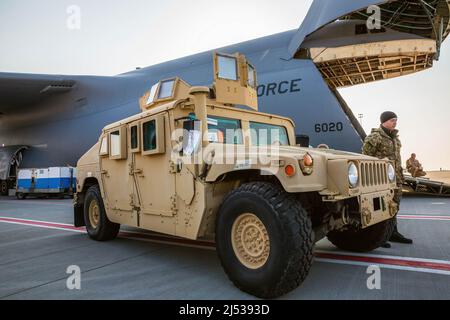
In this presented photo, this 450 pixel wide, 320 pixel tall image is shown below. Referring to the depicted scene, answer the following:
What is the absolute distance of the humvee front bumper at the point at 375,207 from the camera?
10.6 ft

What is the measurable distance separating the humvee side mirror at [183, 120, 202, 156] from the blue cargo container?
1391 cm

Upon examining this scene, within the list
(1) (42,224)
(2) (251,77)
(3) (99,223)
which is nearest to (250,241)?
(2) (251,77)

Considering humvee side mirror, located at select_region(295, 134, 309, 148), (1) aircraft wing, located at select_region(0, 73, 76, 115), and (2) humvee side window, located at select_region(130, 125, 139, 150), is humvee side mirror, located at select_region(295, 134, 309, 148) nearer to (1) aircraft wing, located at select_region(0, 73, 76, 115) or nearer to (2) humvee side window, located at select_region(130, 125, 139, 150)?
(2) humvee side window, located at select_region(130, 125, 139, 150)

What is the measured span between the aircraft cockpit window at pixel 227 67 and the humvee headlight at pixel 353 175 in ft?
6.81

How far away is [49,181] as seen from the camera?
1612cm

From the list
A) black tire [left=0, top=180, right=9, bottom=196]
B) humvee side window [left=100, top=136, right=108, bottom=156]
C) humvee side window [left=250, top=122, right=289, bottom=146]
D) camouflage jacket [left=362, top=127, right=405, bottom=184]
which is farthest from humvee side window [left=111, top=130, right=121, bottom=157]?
black tire [left=0, top=180, right=9, bottom=196]

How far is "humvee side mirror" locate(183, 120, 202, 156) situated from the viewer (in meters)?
3.72

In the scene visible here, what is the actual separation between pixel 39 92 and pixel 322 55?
1510 cm

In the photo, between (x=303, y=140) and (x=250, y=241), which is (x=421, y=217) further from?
(x=250, y=241)

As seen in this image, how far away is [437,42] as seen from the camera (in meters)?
9.57

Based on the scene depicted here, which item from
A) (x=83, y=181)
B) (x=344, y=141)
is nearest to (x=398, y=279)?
(x=83, y=181)

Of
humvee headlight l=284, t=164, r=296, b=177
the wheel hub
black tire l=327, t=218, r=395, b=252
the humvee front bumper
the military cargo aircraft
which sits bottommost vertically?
black tire l=327, t=218, r=395, b=252

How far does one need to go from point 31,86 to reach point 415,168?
58.3ft

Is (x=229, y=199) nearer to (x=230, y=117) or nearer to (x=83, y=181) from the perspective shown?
(x=230, y=117)
